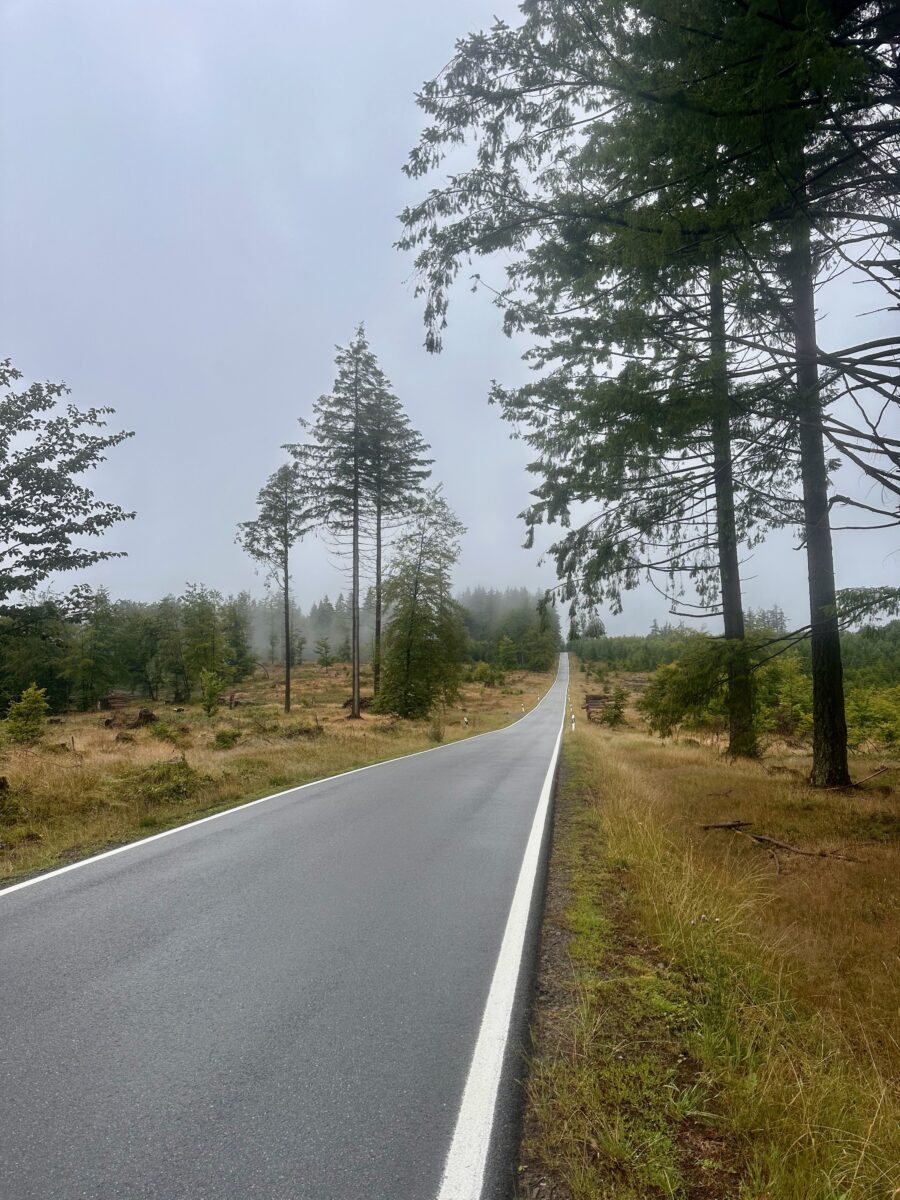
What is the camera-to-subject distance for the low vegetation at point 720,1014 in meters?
2.28

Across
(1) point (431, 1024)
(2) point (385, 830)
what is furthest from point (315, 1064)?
(2) point (385, 830)

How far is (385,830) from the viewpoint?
24.3 feet

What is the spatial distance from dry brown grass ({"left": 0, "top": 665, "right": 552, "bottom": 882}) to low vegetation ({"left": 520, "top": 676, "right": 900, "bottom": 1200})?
5689 mm

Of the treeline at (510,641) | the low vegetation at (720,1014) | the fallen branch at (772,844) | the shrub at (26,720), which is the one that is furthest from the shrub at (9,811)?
the treeline at (510,641)

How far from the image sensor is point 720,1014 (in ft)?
10.8

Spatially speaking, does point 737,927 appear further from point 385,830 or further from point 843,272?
Result: point 843,272

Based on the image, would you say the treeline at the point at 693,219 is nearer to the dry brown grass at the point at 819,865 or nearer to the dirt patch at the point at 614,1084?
the dry brown grass at the point at 819,865

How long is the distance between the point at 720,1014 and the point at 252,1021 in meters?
2.50

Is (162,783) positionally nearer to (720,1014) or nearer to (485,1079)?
(485,1079)

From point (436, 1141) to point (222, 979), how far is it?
72.2 inches

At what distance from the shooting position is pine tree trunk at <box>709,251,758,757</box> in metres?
6.57

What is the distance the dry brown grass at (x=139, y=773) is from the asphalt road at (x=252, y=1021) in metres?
1.91

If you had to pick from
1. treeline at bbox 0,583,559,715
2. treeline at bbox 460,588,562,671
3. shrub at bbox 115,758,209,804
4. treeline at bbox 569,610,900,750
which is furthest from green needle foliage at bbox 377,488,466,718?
treeline at bbox 460,588,562,671

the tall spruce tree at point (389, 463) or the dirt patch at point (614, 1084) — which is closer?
the dirt patch at point (614, 1084)
